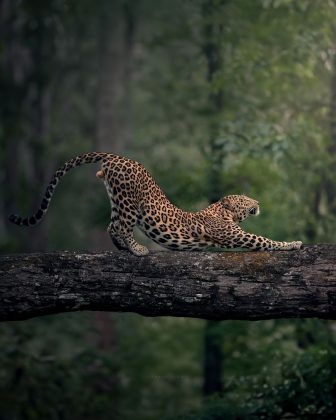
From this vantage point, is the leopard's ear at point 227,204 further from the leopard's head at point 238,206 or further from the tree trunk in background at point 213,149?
the tree trunk in background at point 213,149

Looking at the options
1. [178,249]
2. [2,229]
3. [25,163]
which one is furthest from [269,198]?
[25,163]

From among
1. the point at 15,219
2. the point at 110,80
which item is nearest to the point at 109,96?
the point at 110,80

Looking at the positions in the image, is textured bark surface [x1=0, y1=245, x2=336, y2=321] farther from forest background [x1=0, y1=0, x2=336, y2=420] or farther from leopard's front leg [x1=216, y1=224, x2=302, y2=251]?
forest background [x1=0, y1=0, x2=336, y2=420]

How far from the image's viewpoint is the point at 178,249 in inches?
377

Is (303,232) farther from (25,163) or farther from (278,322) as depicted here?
(25,163)

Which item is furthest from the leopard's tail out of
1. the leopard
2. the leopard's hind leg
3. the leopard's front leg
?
the leopard's front leg

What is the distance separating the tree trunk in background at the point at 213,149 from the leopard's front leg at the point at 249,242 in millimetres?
4863

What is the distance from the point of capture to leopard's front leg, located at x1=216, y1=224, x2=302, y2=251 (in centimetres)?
895

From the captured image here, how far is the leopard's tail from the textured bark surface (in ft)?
2.60

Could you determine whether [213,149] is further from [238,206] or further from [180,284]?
[180,284]

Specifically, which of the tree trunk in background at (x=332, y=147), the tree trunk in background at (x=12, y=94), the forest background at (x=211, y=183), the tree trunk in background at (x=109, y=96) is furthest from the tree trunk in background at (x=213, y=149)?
the tree trunk in background at (x=12, y=94)

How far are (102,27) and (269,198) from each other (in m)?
9.52

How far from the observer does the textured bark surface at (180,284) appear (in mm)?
8570

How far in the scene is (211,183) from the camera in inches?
628
